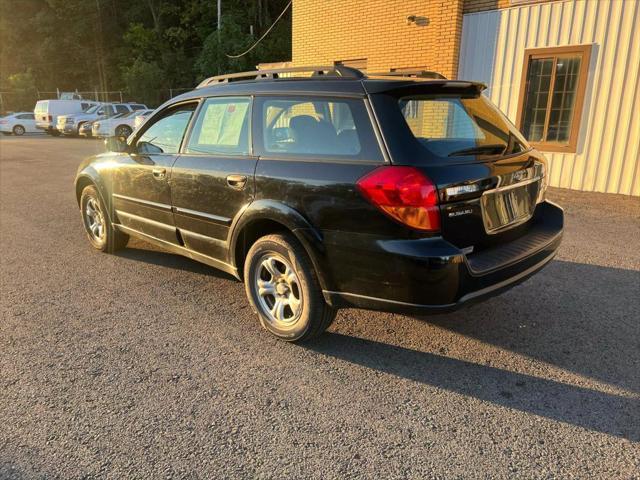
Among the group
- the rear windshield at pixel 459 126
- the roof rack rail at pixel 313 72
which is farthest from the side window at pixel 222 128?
the rear windshield at pixel 459 126

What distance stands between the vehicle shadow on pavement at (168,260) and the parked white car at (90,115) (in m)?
22.0

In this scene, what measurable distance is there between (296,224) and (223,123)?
51.8 inches

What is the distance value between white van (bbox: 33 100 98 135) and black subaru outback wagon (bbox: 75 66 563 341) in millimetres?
27011

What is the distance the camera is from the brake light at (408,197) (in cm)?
267

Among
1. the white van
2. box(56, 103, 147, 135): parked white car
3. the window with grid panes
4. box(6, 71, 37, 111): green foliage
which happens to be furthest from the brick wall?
box(6, 71, 37, 111): green foliage

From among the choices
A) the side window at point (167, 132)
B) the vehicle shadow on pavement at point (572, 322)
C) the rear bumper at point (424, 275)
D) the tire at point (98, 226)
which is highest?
the side window at point (167, 132)

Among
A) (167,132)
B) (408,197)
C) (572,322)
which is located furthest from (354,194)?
(167,132)

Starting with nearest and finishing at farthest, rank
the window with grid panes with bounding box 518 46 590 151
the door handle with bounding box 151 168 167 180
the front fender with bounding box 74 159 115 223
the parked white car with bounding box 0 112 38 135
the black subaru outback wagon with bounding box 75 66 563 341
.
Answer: the black subaru outback wagon with bounding box 75 66 563 341, the door handle with bounding box 151 168 167 180, the front fender with bounding box 74 159 115 223, the window with grid panes with bounding box 518 46 590 151, the parked white car with bounding box 0 112 38 135

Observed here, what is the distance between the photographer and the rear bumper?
2.67 m

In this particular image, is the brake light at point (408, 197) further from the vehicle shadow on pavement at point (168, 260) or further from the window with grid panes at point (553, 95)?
the window with grid panes at point (553, 95)

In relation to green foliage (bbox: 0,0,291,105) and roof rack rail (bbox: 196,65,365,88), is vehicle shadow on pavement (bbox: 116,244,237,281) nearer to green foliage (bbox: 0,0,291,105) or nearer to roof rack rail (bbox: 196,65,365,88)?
roof rack rail (bbox: 196,65,365,88)

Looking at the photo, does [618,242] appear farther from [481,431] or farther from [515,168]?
[481,431]

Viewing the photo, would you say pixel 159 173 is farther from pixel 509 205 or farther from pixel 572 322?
pixel 572 322

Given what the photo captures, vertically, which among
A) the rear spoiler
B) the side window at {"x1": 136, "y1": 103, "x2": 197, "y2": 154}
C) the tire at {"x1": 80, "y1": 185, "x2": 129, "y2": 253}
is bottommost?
the tire at {"x1": 80, "y1": 185, "x2": 129, "y2": 253}
